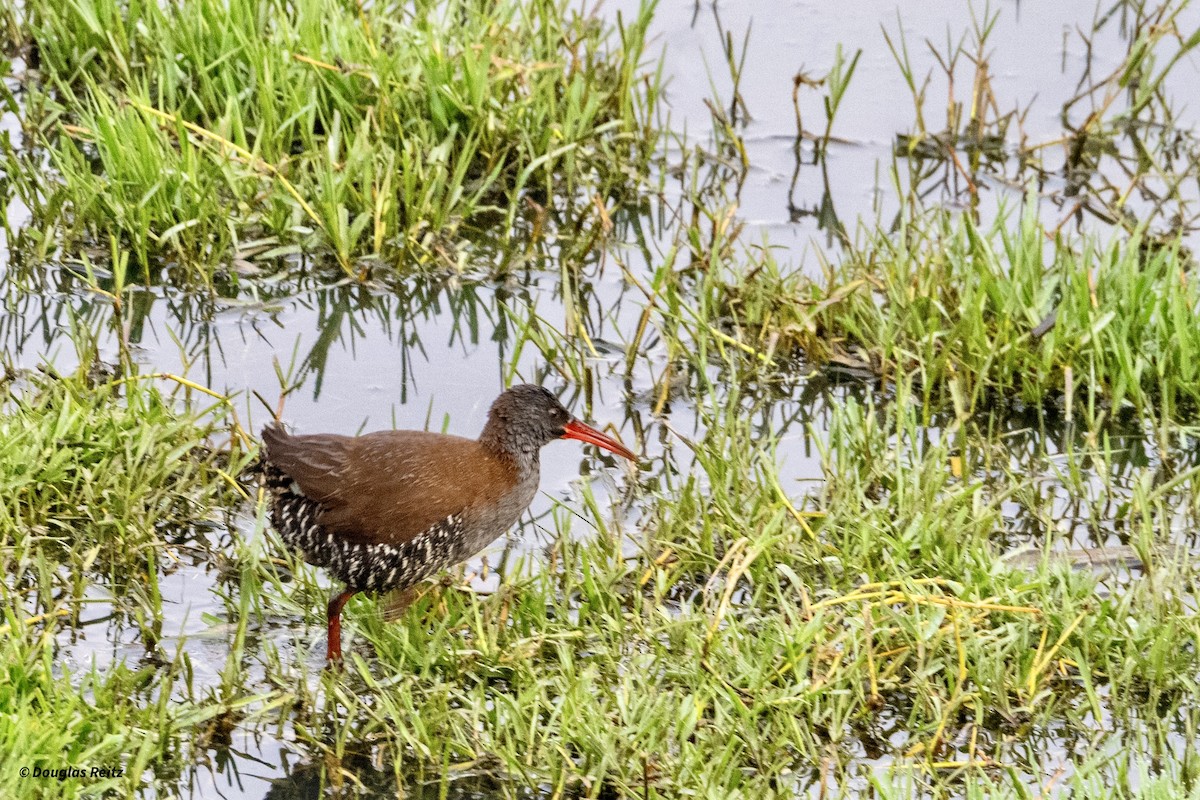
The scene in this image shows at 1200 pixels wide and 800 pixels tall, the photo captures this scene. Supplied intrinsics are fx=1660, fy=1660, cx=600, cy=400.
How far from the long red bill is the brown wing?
0.31 m

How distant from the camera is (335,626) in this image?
4496mm

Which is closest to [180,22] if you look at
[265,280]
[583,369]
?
[265,280]

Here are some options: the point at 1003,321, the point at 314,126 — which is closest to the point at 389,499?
the point at 1003,321

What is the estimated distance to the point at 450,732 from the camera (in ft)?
13.6

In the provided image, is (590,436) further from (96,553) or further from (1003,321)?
(1003,321)

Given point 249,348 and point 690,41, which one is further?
point 690,41

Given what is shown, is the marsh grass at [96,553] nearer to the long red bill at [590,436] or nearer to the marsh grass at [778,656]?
the marsh grass at [778,656]

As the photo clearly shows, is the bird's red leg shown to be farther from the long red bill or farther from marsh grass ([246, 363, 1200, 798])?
the long red bill

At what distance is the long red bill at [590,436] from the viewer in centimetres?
503

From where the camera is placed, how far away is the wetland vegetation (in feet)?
13.6

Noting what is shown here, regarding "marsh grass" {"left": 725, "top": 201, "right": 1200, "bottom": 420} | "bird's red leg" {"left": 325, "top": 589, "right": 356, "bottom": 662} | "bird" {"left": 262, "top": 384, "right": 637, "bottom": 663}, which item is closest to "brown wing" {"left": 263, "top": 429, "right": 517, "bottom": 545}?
"bird" {"left": 262, "top": 384, "right": 637, "bottom": 663}

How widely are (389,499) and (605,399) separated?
1.50 m

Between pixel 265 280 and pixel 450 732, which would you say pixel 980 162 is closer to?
pixel 265 280

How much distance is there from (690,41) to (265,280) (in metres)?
2.99
